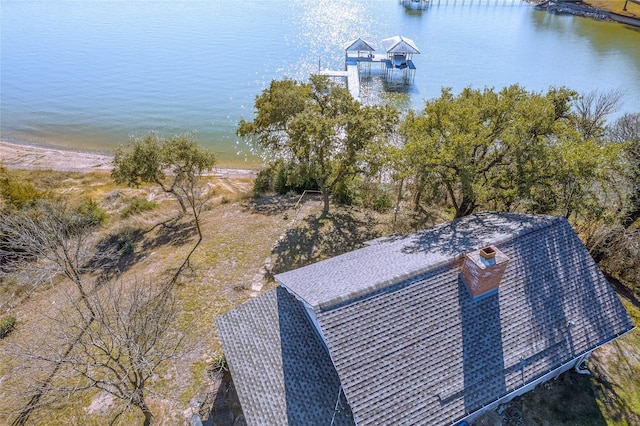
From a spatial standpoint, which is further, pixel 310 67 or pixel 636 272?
pixel 310 67

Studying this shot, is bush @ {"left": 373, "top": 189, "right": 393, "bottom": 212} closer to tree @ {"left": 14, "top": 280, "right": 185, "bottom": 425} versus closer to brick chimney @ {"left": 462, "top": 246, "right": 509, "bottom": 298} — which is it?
brick chimney @ {"left": 462, "top": 246, "right": 509, "bottom": 298}

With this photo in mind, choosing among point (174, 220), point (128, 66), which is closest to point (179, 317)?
point (174, 220)

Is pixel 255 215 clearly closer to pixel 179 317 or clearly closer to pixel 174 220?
pixel 174 220

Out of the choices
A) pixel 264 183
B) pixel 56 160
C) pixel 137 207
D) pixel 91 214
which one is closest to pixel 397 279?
pixel 264 183

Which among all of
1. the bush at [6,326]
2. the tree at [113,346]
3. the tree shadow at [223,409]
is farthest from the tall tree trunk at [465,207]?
the bush at [6,326]

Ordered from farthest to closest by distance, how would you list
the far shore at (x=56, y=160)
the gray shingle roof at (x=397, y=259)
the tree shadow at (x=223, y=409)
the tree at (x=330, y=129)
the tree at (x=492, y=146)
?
the far shore at (x=56, y=160), the tree at (x=330, y=129), the tree at (x=492, y=146), the tree shadow at (x=223, y=409), the gray shingle roof at (x=397, y=259)

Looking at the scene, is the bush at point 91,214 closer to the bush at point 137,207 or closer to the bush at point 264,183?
the bush at point 137,207
